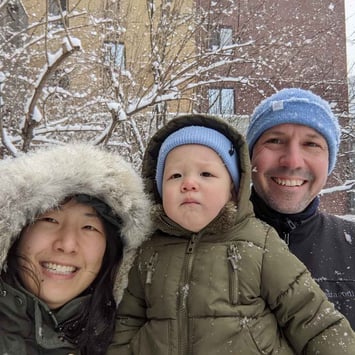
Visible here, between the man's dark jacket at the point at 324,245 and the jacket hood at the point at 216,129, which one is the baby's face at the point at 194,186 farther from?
the man's dark jacket at the point at 324,245

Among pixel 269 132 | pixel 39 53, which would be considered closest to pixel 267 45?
pixel 39 53

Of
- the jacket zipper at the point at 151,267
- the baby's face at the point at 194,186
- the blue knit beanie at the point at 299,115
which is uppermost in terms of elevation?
the blue knit beanie at the point at 299,115

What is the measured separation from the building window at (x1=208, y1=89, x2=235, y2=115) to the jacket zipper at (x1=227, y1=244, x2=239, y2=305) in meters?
6.04

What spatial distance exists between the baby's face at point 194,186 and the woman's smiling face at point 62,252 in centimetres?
34

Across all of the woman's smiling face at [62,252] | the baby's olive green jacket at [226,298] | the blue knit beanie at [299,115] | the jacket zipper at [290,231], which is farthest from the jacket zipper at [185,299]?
the blue knit beanie at [299,115]

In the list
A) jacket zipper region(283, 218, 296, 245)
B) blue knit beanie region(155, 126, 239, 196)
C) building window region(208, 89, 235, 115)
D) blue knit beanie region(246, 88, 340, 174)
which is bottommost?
jacket zipper region(283, 218, 296, 245)

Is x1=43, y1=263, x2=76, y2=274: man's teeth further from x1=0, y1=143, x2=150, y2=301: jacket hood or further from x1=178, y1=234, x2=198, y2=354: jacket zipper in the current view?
x1=178, y1=234, x2=198, y2=354: jacket zipper

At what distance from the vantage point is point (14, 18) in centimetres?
583

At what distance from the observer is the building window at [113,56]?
602 centimetres

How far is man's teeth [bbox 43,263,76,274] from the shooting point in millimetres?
1897

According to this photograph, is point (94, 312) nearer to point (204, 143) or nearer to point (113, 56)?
point (204, 143)

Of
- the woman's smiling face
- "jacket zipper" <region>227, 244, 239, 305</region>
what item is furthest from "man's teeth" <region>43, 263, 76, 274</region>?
"jacket zipper" <region>227, 244, 239, 305</region>

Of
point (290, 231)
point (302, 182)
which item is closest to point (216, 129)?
point (302, 182)

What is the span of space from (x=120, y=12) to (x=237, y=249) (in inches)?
201
